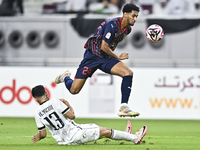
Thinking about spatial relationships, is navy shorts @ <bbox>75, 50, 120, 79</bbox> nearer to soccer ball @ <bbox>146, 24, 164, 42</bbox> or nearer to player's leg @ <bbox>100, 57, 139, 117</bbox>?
player's leg @ <bbox>100, 57, 139, 117</bbox>

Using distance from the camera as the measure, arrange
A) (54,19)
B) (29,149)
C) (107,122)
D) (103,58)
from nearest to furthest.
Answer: (29,149) → (103,58) → (107,122) → (54,19)

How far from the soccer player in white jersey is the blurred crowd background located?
942 cm

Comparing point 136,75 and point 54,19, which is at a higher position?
point 54,19

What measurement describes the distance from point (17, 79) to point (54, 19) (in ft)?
10.1

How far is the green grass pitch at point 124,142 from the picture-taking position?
8.08 meters

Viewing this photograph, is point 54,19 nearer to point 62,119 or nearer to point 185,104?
point 185,104

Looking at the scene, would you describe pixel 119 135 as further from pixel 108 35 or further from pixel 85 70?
pixel 108 35

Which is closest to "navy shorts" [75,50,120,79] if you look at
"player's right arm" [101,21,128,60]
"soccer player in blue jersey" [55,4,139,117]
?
"soccer player in blue jersey" [55,4,139,117]

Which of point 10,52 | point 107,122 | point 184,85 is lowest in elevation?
point 107,122

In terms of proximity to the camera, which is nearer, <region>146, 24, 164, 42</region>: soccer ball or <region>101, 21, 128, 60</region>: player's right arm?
<region>101, 21, 128, 60</region>: player's right arm

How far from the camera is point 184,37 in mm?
17125

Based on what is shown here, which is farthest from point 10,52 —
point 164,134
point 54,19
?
point 164,134

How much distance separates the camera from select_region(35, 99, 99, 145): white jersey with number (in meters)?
7.70

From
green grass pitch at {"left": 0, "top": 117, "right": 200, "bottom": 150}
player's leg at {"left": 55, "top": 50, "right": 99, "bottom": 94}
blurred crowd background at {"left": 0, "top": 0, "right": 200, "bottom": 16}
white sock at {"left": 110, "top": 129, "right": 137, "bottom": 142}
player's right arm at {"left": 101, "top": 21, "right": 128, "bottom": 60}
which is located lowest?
green grass pitch at {"left": 0, "top": 117, "right": 200, "bottom": 150}
